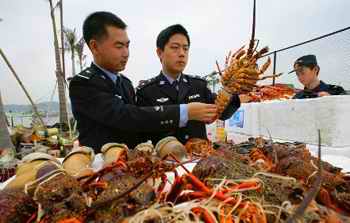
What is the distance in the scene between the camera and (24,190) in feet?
3.38

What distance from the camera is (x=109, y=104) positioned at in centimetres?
199

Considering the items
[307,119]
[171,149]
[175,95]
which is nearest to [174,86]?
[175,95]

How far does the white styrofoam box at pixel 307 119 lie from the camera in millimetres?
2709

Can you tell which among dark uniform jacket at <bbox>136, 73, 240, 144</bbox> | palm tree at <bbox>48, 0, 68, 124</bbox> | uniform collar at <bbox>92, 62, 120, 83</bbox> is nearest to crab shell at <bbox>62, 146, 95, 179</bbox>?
uniform collar at <bbox>92, 62, 120, 83</bbox>

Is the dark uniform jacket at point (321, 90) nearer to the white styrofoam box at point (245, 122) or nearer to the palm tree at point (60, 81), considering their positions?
the white styrofoam box at point (245, 122)

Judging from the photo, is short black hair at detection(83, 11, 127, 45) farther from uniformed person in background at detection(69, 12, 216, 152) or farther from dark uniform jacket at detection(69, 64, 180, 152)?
dark uniform jacket at detection(69, 64, 180, 152)

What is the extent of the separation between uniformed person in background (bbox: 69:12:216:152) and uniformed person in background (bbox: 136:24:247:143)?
381 mm

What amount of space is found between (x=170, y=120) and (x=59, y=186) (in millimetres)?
1215

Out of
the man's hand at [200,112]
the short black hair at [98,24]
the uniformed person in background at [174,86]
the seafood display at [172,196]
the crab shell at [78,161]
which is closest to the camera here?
the seafood display at [172,196]

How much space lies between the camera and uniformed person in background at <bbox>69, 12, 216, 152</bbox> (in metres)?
2.02

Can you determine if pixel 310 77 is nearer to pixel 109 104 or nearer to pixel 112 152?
pixel 109 104

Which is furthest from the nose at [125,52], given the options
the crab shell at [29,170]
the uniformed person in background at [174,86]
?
the crab shell at [29,170]

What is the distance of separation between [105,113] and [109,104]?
81 millimetres

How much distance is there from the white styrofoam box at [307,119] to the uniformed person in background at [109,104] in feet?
4.32
